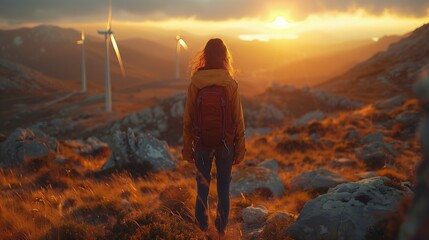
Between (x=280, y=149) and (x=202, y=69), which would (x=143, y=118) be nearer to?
(x=280, y=149)

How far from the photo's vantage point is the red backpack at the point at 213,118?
527 cm

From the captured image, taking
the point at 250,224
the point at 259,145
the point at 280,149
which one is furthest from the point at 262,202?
the point at 259,145

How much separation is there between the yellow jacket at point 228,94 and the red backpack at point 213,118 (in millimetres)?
90

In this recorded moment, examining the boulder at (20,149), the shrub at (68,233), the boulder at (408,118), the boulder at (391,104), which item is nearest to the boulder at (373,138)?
the boulder at (408,118)

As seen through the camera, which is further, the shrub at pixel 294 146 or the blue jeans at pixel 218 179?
the shrub at pixel 294 146

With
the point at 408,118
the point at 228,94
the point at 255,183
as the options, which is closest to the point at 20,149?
the point at 255,183

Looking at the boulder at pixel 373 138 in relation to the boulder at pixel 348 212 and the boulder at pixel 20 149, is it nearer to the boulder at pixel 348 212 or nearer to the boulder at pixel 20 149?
the boulder at pixel 348 212

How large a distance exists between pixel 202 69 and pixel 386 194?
356 cm

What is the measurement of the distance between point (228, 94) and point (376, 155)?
35.6ft

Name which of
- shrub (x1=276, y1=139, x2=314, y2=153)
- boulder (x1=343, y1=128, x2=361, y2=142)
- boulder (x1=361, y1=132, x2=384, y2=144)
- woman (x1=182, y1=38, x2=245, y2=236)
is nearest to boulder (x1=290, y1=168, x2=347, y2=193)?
woman (x1=182, y1=38, x2=245, y2=236)

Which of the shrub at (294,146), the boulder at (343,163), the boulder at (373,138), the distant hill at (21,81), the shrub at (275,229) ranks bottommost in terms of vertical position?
the distant hill at (21,81)

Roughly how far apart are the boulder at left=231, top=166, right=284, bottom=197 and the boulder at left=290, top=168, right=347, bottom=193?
0.49 m

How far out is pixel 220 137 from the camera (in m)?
5.41

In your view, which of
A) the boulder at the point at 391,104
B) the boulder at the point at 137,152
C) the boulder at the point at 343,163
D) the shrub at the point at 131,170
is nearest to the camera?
the shrub at the point at 131,170
